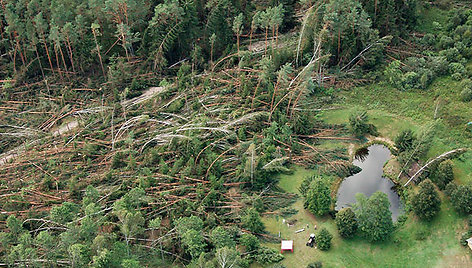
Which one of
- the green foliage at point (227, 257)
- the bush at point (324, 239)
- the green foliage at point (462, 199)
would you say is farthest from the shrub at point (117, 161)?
the green foliage at point (462, 199)

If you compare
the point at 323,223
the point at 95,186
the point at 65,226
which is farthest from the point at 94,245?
the point at 323,223

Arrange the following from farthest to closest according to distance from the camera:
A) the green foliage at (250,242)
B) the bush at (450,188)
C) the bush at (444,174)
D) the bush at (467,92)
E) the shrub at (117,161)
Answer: the bush at (467,92), the shrub at (117,161), the bush at (444,174), the bush at (450,188), the green foliage at (250,242)

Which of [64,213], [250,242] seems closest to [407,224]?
[250,242]

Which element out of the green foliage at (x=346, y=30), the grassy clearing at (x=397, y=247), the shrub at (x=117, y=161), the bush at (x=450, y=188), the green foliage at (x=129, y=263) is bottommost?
the grassy clearing at (x=397, y=247)

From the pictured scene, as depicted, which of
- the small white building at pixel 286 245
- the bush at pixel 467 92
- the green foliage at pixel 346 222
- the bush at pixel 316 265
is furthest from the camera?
the bush at pixel 467 92

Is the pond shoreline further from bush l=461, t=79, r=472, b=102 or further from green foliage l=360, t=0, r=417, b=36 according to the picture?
green foliage l=360, t=0, r=417, b=36

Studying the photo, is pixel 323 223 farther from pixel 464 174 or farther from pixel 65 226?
pixel 65 226

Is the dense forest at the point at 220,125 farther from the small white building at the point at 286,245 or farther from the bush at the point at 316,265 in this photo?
the small white building at the point at 286,245
